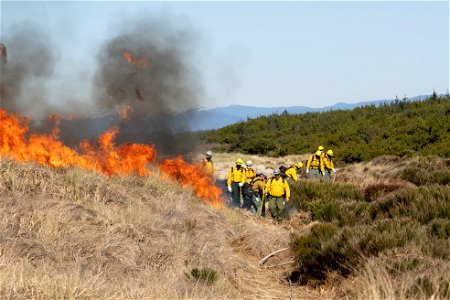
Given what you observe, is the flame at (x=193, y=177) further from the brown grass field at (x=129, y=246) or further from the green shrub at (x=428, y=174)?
the green shrub at (x=428, y=174)

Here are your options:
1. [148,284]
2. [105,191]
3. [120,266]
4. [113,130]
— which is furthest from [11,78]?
[148,284]

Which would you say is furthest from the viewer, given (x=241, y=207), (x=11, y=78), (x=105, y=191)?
(x=11, y=78)

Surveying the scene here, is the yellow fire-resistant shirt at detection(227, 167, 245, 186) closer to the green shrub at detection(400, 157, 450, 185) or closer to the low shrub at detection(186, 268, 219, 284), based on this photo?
the green shrub at detection(400, 157, 450, 185)

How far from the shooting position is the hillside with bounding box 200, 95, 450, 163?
1406 inches

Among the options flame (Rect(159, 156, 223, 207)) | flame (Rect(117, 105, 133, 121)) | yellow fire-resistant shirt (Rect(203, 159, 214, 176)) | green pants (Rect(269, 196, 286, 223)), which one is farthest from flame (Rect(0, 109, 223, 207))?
flame (Rect(117, 105, 133, 121))

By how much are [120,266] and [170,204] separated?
4.68 meters

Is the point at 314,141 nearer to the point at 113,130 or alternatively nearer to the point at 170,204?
the point at 113,130

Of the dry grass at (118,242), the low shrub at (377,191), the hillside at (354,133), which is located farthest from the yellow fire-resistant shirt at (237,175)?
the hillside at (354,133)

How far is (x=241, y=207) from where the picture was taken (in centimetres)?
1708

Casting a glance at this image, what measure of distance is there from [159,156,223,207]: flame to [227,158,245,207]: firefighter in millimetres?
681

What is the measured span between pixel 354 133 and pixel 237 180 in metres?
29.9

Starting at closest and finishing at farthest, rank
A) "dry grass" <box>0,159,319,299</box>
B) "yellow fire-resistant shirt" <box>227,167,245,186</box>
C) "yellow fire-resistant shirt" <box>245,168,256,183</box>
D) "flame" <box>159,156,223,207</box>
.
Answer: "dry grass" <box>0,159,319,299</box> < "flame" <box>159,156,223,207</box> < "yellow fire-resistant shirt" <box>227,167,245,186</box> < "yellow fire-resistant shirt" <box>245,168,256,183</box>

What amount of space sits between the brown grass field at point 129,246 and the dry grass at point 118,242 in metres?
0.02

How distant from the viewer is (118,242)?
8.83 metres
